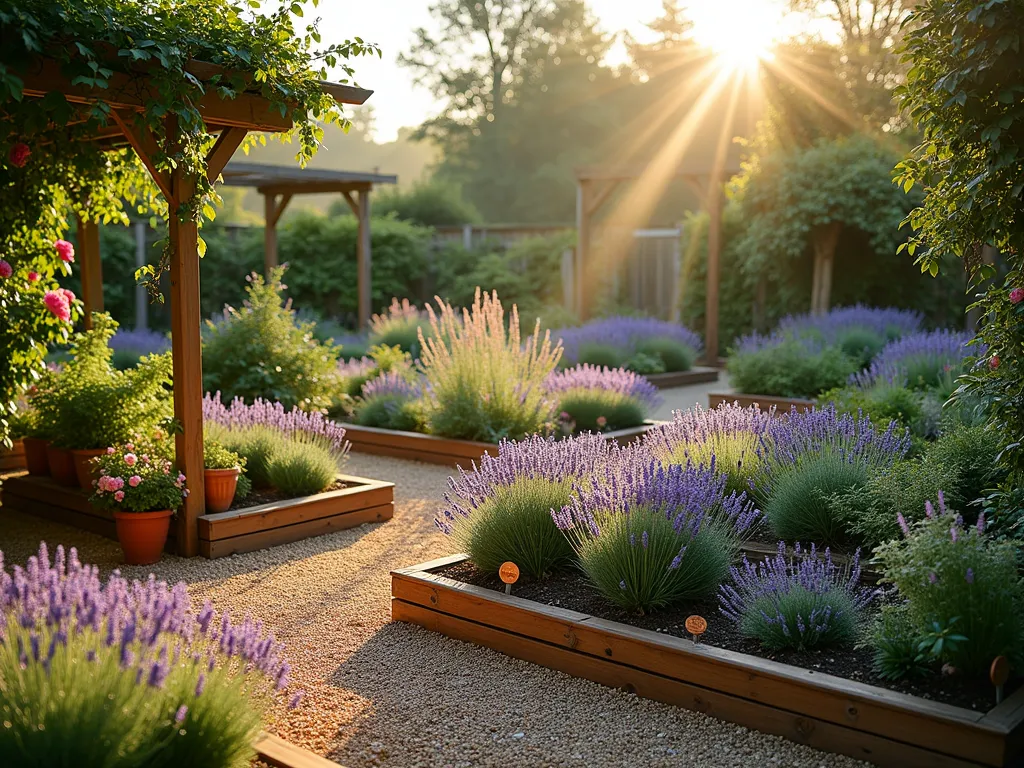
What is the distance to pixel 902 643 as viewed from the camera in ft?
8.79

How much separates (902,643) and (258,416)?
13.2 ft

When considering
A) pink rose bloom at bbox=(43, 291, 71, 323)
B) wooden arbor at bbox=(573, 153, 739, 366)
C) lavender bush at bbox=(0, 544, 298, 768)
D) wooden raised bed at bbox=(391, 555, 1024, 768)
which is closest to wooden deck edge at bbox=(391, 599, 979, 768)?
wooden raised bed at bbox=(391, 555, 1024, 768)

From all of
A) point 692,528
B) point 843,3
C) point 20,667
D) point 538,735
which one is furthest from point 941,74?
point 843,3

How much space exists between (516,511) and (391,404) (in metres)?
3.96

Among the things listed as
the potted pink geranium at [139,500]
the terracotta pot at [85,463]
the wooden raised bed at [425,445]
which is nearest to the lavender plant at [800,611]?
the potted pink geranium at [139,500]

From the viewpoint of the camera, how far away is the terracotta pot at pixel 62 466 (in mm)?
5273

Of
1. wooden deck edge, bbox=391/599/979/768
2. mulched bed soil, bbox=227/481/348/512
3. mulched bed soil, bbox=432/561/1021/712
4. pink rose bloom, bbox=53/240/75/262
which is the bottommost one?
wooden deck edge, bbox=391/599/979/768

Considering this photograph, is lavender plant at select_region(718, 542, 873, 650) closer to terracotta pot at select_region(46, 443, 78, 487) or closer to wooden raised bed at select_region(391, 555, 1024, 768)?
wooden raised bed at select_region(391, 555, 1024, 768)

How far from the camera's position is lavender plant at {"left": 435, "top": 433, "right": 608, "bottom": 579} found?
3682 millimetres

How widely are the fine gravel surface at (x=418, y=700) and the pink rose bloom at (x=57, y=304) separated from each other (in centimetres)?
126

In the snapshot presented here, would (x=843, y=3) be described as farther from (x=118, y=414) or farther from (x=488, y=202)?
(x=118, y=414)

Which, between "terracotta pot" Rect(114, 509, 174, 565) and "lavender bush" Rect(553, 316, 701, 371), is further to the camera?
"lavender bush" Rect(553, 316, 701, 371)

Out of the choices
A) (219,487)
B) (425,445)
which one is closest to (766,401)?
(425,445)

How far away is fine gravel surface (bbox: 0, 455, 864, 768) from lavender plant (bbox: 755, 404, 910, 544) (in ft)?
4.46
